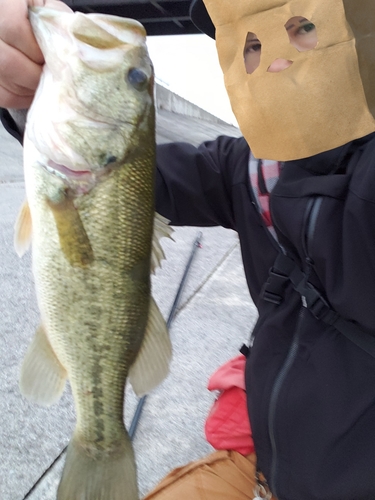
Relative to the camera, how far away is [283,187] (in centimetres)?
120

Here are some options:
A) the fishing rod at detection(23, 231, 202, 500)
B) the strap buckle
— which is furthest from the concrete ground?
the strap buckle

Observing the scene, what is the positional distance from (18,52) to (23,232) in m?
0.39

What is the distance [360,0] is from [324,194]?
16.6 inches

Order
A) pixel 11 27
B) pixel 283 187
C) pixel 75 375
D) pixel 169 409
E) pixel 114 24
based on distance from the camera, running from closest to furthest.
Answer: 1. pixel 11 27
2. pixel 114 24
3. pixel 75 375
4. pixel 283 187
5. pixel 169 409

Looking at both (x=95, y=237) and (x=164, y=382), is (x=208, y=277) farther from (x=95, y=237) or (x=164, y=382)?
(x=95, y=237)

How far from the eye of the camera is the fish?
3.06ft

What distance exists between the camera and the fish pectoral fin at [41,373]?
1041mm

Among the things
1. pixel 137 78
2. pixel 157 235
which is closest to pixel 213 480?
pixel 157 235

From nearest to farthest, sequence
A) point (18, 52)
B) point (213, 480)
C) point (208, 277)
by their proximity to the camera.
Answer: point (18, 52), point (213, 480), point (208, 277)

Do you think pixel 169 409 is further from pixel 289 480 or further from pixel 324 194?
pixel 324 194

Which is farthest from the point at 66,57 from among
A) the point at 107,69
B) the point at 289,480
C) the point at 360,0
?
the point at 289,480

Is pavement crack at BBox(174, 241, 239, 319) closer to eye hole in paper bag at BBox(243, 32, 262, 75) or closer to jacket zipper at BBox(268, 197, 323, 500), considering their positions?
jacket zipper at BBox(268, 197, 323, 500)

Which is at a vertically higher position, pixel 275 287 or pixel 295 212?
pixel 295 212

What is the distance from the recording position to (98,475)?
103 cm
